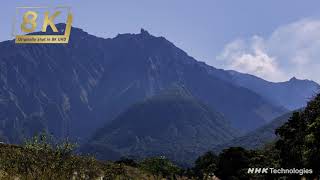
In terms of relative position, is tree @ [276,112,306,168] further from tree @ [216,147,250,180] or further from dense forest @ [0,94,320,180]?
tree @ [216,147,250,180]

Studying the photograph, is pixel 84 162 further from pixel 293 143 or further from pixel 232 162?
pixel 232 162

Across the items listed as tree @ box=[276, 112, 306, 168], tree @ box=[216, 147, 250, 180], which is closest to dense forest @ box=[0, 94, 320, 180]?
tree @ box=[276, 112, 306, 168]

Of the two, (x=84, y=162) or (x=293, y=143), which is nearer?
(x=84, y=162)

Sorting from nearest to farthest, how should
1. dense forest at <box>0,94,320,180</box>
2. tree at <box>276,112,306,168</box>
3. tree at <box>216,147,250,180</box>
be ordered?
dense forest at <box>0,94,320,180</box> → tree at <box>276,112,306,168</box> → tree at <box>216,147,250,180</box>

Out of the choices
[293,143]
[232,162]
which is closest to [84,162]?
[293,143]

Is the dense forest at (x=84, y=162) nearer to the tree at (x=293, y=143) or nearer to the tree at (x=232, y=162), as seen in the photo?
the tree at (x=293, y=143)

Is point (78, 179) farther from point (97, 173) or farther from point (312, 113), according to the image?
point (312, 113)

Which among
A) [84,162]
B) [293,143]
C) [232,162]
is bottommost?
[84,162]

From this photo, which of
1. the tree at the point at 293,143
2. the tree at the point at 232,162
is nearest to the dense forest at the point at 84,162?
the tree at the point at 293,143

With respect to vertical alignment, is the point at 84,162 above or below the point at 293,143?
below

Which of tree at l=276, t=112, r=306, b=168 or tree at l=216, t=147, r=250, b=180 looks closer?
tree at l=276, t=112, r=306, b=168

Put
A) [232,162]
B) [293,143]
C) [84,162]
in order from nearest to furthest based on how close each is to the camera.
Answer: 1. [84,162]
2. [293,143]
3. [232,162]

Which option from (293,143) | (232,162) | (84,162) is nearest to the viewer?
(84,162)

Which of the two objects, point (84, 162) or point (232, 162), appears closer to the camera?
point (84, 162)
